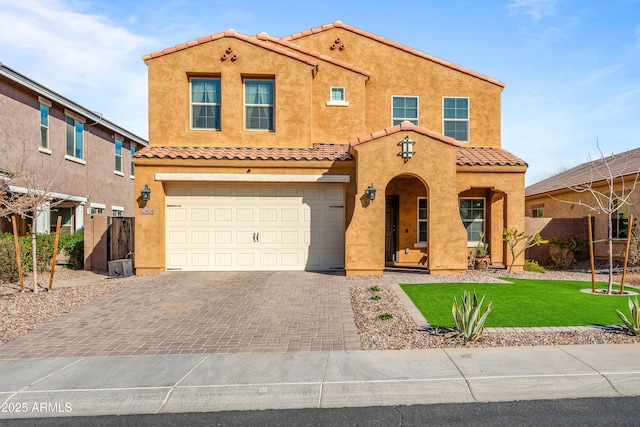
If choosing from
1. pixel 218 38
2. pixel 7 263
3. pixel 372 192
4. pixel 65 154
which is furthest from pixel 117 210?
pixel 372 192

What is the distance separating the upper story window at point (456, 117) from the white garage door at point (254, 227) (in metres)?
5.37

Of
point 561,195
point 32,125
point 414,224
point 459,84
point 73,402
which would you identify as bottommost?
point 73,402

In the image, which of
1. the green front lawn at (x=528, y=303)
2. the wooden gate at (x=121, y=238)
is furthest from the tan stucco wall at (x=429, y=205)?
the wooden gate at (x=121, y=238)

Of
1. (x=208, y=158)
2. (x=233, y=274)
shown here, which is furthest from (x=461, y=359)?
(x=208, y=158)

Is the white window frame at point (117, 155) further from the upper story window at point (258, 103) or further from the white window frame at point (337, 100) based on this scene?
the white window frame at point (337, 100)

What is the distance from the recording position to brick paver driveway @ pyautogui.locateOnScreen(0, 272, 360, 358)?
6473 mm

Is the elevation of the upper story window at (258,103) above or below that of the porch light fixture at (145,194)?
above

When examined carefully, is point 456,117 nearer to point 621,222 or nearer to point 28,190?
point 621,222

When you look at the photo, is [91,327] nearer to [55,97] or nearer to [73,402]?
[73,402]

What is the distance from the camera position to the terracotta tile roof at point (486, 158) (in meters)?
13.4

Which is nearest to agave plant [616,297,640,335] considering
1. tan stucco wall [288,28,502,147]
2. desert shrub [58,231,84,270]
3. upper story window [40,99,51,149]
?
tan stucco wall [288,28,502,147]

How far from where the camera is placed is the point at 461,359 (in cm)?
572

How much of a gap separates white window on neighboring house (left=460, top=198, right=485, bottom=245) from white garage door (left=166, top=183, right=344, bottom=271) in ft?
16.4

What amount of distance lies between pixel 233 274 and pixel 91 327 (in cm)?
527
